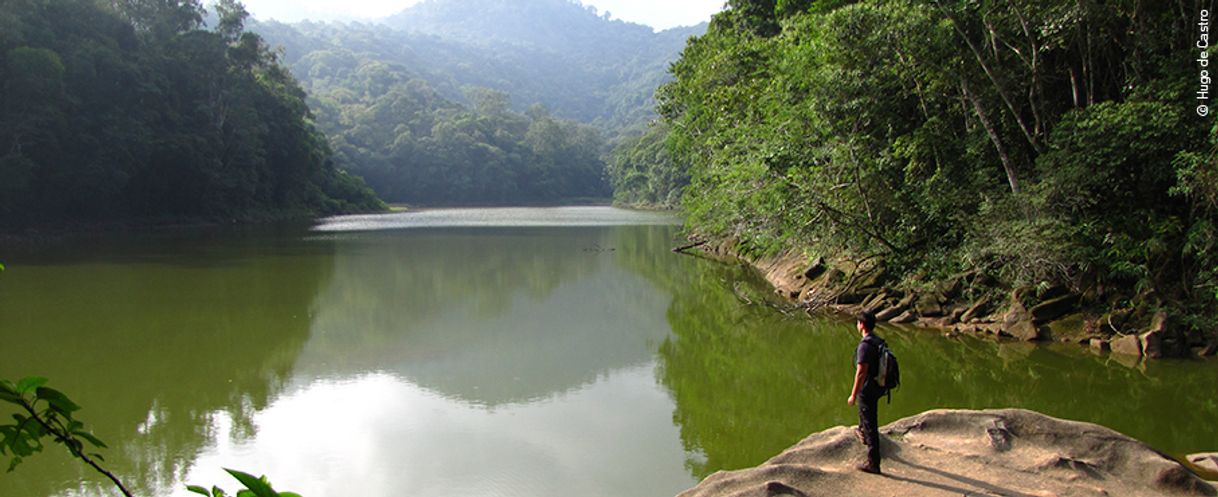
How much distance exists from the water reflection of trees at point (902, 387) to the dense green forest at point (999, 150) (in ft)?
4.42

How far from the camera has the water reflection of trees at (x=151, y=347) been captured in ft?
23.3

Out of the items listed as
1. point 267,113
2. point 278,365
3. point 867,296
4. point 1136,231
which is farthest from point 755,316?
point 267,113

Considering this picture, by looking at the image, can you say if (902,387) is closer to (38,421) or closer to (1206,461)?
(1206,461)

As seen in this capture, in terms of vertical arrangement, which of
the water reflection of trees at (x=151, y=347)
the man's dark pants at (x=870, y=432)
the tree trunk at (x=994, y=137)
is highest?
the tree trunk at (x=994, y=137)

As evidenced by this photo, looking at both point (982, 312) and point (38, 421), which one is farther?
point (982, 312)

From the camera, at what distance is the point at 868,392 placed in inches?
200

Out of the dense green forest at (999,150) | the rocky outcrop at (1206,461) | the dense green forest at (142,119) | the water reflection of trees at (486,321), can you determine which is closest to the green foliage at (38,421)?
the rocky outcrop at (1206,461)

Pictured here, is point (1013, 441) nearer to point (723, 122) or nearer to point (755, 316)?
point (755, 316)

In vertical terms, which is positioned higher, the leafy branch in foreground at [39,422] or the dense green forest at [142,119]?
the dense green forest at [142,119]

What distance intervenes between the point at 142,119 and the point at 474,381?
33774 millimetres

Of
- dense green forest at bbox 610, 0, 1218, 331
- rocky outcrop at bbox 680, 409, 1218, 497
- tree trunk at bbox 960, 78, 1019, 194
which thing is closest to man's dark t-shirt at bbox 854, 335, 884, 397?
rocky outcrop at bbox 680, 409, 1218, 497

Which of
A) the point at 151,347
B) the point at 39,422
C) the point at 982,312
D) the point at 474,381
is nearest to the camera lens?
the point at 39,422

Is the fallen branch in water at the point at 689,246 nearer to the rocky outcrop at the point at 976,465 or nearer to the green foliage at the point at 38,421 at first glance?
the rocky outcrop at the point at 976,465

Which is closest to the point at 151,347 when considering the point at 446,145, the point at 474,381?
the point at 474,381
